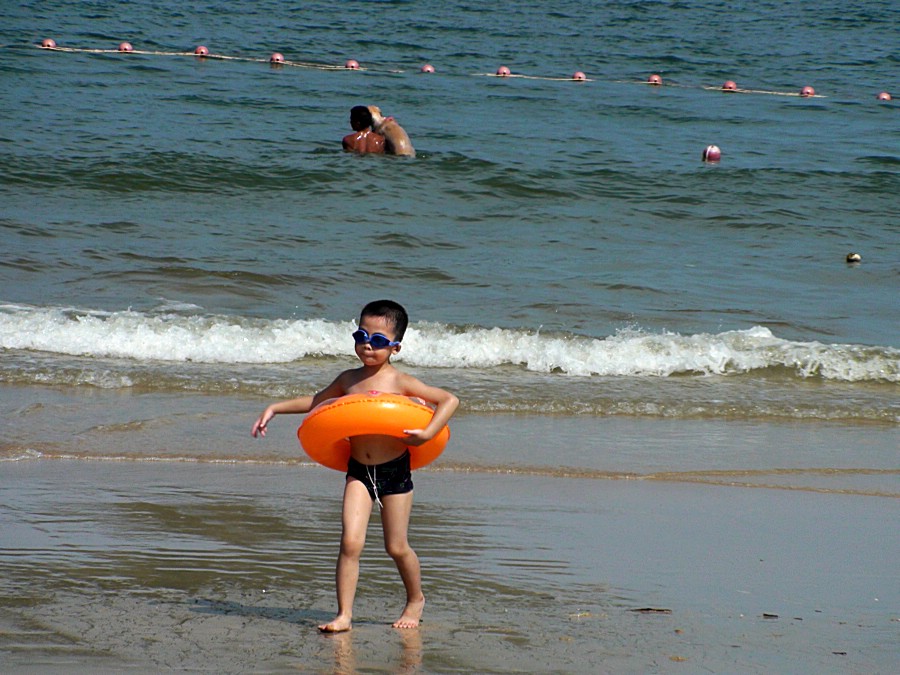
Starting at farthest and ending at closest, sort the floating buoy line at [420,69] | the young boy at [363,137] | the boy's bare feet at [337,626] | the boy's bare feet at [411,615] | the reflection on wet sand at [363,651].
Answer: the floating buoy line at [420,69] → the young boy at [363,137] → the boy's bare feet at [411,615] → the boy's bare feet at [337,626] → the reflection on wet sand at [363,651]

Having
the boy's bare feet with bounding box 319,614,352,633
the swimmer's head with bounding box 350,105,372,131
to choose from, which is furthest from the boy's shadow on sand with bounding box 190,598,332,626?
the swimmer's head with bounding box 350,105,372,131

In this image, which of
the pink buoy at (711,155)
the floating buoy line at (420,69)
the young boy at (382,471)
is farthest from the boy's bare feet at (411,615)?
the floating buoy line at (420,69)

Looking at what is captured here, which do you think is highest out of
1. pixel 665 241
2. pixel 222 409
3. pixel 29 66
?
pixel 29 66

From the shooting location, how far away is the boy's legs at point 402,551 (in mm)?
3762

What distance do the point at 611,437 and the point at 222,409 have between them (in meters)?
2.30

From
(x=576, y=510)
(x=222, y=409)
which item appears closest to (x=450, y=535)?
(x=576, y=510)

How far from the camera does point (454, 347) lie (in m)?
9.02

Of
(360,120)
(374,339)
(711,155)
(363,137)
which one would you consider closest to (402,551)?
(374,339)

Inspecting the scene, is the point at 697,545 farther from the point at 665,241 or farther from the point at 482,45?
the point at 482,45

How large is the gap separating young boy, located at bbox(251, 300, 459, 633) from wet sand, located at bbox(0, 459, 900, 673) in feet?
0.56

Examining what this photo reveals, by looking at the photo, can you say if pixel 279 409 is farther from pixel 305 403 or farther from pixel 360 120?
pixel 360 120

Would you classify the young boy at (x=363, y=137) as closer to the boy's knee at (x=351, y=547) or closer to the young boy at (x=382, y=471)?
the young boy at (x=382, y=471)

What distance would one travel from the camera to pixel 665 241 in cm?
1355

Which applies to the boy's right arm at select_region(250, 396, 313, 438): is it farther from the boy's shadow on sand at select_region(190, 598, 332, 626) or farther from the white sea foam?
the white sea foam
